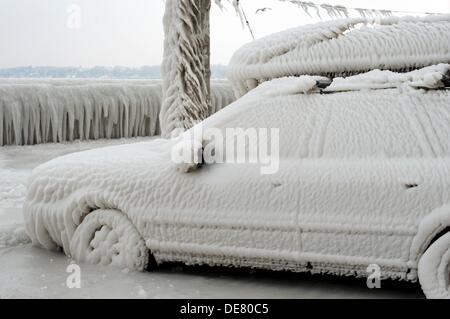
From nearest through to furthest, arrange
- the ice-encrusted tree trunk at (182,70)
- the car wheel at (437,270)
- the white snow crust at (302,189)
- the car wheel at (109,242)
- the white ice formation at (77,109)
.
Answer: the car wheel at (437,270) < the white snow crust at (302,189) < the car wheel at (109,242) < the ice-encrusted tree trunk at (182,70) < the white ice formation at (77,109)

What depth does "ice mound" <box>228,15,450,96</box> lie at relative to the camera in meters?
2.96

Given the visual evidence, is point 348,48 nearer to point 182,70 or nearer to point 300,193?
point 300,193

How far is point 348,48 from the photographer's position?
3.06 metres

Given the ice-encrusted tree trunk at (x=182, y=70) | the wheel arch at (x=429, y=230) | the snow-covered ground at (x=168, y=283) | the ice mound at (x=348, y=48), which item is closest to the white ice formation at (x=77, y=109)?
the ice-encrusted tree trunk at (x=182, y=70)

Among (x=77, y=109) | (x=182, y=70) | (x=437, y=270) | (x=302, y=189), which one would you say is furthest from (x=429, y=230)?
(x=77, y=109)

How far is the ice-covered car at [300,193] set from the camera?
2287 mm

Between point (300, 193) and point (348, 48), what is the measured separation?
3.43 ft

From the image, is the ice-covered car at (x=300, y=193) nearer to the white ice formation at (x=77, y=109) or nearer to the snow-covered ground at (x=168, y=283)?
the snow-covered ground at (x=168, y=283)

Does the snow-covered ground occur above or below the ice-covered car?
below

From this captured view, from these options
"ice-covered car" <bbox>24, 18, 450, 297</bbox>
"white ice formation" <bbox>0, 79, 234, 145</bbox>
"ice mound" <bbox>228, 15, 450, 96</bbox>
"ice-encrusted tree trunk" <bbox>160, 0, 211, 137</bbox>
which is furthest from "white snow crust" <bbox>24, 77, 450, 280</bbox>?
"white ice formation" <bbox>0, 79, 234, 145</bbox>

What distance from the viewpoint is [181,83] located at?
5066 millimetres

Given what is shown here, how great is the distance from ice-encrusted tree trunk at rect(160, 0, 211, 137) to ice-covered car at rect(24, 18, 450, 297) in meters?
2.07

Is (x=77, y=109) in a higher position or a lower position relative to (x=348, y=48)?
lower

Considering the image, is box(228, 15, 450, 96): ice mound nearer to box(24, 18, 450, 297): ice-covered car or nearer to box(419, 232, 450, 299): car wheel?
box(24, 18, 450, 297): ice-covered car
